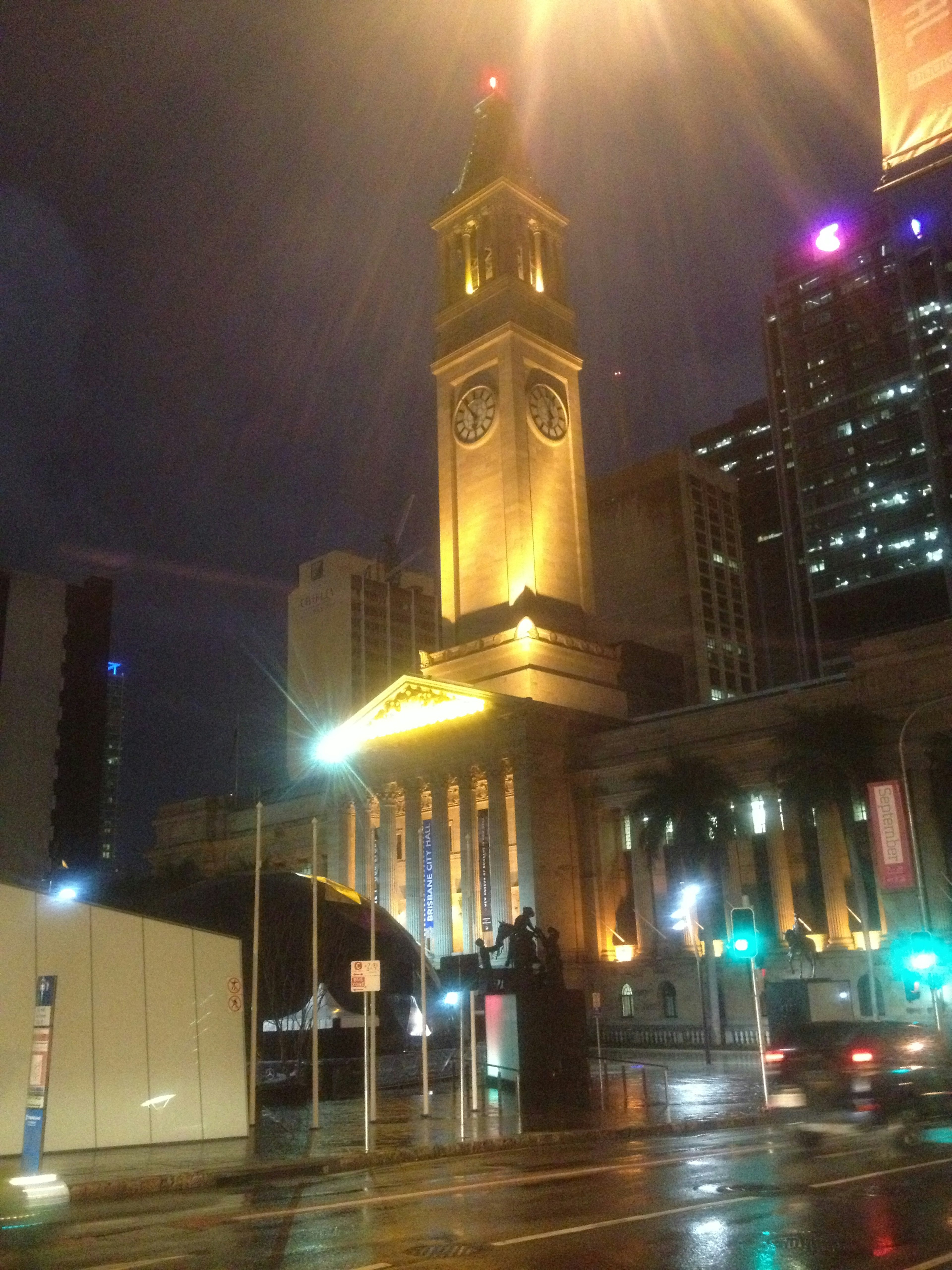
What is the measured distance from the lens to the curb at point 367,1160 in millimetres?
16484

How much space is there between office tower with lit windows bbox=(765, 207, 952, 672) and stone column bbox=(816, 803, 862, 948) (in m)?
61.1

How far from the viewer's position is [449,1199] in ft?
48.2

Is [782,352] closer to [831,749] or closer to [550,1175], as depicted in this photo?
[831,749]

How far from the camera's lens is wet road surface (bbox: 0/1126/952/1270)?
34.9ft

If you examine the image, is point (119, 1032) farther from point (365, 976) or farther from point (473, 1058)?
point (473, 1058)

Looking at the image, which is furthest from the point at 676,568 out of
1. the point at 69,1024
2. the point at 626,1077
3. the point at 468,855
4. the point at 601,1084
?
the point at 69,1024

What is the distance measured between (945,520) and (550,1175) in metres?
114

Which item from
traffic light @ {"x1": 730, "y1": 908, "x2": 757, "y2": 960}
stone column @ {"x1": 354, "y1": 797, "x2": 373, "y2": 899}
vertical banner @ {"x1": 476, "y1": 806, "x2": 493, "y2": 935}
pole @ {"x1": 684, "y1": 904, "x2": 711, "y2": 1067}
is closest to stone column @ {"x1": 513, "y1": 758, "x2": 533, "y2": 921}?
vertical banner @ {"x1": 476, "y1": 806, "x2": 493, "y2": 935}

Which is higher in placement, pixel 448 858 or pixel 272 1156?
pixel 448 858

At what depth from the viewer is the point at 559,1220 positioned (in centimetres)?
1261

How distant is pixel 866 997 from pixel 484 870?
23.4 metres

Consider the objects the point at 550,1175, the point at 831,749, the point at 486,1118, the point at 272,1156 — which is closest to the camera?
the point at 550,1175

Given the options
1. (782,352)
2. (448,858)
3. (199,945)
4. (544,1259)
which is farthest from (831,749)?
(782,352)

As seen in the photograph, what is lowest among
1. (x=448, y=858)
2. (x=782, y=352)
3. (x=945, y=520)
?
(x=448, y=858)
